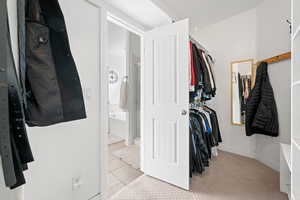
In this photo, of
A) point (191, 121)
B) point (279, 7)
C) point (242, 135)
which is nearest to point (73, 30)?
point (191, 121)

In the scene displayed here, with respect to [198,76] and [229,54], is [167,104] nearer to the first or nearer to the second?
[198,76]

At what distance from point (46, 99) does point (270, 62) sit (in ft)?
8.86

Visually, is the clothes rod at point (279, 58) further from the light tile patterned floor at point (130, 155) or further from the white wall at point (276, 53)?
the light tile patterned floor at point (130, 155)

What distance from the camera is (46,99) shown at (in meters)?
0.80

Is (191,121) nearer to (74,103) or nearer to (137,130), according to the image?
(74,103)

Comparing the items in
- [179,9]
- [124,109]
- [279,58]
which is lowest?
[124,109]

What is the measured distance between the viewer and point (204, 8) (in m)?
2.20

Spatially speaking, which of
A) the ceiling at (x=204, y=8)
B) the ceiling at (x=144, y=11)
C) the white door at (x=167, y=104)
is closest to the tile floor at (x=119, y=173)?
the white door at (x=167, y=104)

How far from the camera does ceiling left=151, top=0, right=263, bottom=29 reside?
77.2 inches

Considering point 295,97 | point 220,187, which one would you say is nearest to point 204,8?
point 295,97

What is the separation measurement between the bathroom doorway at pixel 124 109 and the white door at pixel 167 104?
1.35 ft

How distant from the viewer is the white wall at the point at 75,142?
1052 millimetres

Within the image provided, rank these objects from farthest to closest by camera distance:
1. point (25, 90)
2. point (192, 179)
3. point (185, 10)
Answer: point (185, 10), point (192, 179), point (25, 90)

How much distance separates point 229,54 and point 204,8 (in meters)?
0.95
